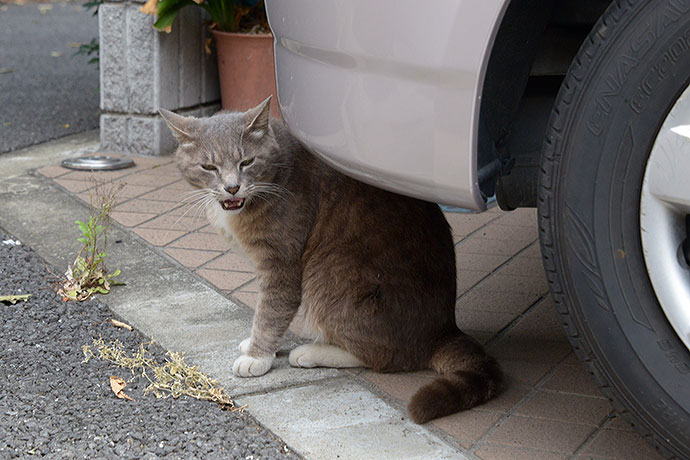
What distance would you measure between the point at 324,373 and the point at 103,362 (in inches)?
29.4

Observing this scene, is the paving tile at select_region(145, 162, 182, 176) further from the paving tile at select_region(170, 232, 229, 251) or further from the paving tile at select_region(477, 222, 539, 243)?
the paving tile at select_region(477, 222, 539, 243)

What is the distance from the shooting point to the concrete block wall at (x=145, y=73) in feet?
16.8

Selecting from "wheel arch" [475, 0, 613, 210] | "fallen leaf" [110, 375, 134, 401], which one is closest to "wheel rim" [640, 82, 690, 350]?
"wheel arch" [475, 0, 613, 210]

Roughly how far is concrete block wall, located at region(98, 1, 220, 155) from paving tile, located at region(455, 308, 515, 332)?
2.76 m

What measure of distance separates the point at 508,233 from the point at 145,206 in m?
1.88

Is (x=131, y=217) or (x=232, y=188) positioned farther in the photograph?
(x=131, y=217)

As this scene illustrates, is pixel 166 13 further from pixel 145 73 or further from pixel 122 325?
pixel 122 325

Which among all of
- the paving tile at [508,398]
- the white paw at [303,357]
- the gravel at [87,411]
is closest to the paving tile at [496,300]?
the paving tile at [508,398]

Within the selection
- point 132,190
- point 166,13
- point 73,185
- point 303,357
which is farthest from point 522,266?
point 166,13

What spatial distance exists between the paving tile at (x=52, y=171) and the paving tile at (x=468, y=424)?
3212 mm

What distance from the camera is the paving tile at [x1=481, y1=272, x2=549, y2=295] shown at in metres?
3.41

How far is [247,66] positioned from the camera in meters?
5.18

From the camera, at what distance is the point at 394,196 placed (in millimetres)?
2809

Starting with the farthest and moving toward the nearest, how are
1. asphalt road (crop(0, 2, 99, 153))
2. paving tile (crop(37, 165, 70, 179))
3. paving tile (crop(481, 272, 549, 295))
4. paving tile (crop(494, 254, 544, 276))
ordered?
asphalt road (crop(0, 2, 99, 153)), paving tile (crop(37, 165, 70, 179)), paving tile (crop(494, 254, 544, 276)), paving tile (crop(481, 272, 549, 295))
